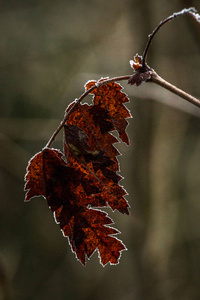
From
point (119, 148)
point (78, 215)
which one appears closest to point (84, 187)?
point (78, 215)

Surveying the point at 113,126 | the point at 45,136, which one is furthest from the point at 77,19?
the point at 113,126

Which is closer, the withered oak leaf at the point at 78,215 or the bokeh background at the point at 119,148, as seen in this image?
the withered oak leaf at the point at 78,215

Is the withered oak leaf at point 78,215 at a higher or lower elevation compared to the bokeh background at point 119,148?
lower

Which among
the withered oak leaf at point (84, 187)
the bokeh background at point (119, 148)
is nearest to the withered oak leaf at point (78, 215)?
the withered oak leaf at point (84, 187)

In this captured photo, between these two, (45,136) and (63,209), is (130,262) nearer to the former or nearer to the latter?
(45,136)

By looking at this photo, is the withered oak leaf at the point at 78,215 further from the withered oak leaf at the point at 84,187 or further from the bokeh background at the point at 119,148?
the bokeh background at the point at 119,148

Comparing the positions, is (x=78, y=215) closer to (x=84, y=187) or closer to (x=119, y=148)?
(x=84, y=187)

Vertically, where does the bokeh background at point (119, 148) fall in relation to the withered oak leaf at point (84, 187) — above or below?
above

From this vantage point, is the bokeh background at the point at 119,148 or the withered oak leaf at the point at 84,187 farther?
the bokeh background at the point at 119,148

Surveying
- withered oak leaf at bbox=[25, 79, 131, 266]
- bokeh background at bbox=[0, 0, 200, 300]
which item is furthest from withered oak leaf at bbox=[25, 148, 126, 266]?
bokeh background at bbox=[0, 0, 200, 300]
